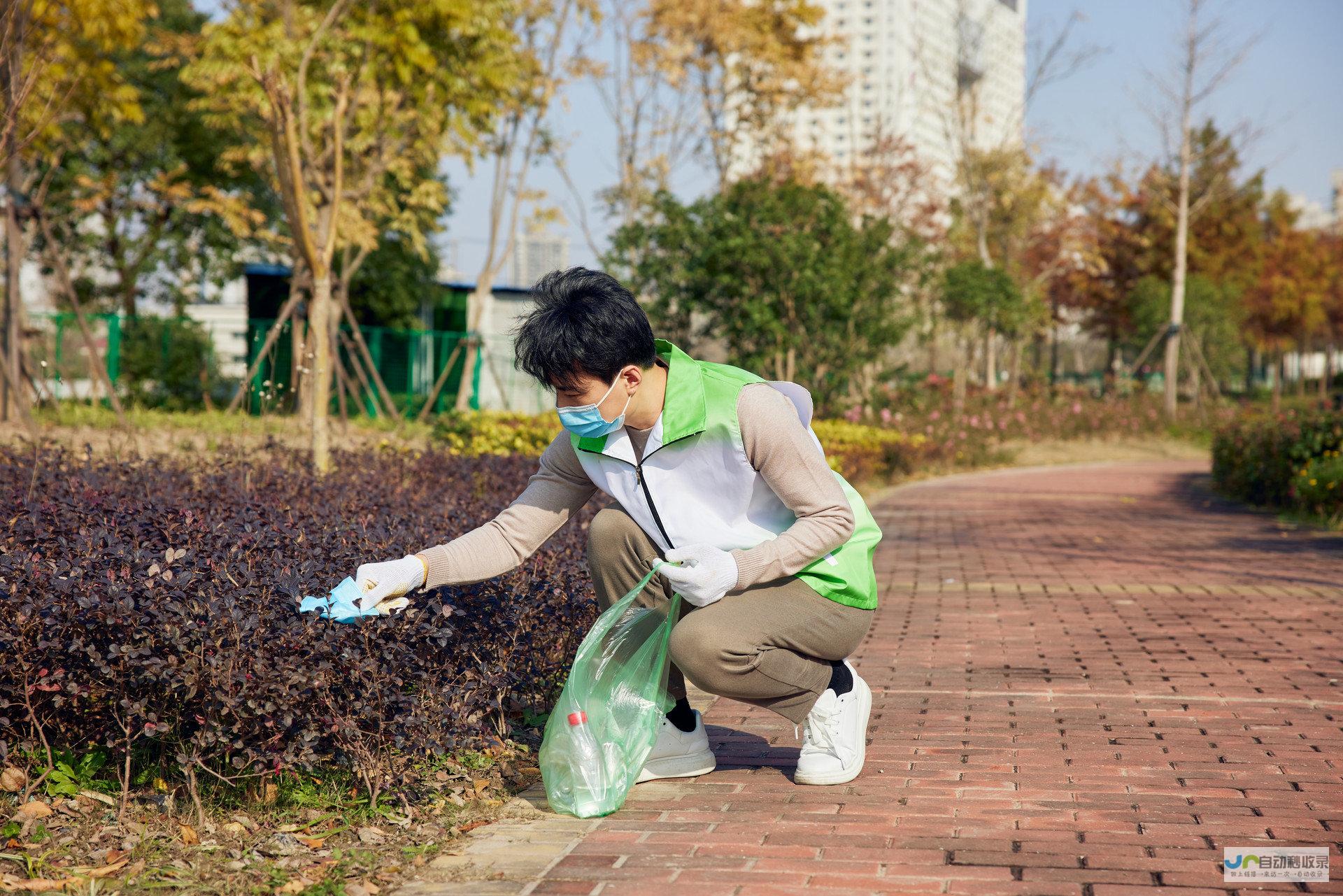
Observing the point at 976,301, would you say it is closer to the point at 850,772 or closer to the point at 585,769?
the point at 850,772

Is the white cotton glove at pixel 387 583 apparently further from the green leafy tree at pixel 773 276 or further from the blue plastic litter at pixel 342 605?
the green leafy tree at pixel 773 276

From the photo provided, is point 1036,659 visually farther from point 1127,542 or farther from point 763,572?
point 1127,542

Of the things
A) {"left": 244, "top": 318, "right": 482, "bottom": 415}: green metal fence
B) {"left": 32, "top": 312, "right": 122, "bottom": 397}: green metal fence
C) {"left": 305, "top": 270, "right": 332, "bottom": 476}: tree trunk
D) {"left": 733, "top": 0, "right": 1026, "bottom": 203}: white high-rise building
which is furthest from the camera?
{"left": 733, "top": 0, "right": 1026, "bottom": 203}: white high-rise building

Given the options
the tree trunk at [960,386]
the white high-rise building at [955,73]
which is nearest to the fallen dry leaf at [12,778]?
the tree trunk at [960,386]

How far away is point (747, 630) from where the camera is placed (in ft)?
10.5

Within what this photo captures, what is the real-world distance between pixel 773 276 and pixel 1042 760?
1128cm

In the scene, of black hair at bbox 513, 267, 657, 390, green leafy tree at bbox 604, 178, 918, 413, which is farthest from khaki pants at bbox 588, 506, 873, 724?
green leafy tree at bbox 604, 178, 918, 413

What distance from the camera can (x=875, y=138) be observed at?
2752 cm

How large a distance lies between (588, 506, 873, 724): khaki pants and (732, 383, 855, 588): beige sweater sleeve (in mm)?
138

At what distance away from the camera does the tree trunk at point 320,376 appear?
23.3 ft

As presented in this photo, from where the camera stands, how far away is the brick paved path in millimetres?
2746

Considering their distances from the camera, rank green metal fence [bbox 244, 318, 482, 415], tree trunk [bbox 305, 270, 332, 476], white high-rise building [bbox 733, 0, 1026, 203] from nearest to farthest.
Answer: tree trunk [bbox 305, 270, 332, 476]
green metal fence [bbox 244, 318, 482, 415]
white high-rise building [bbox 733, 0, 1026, 203]

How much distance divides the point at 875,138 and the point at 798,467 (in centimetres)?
2569

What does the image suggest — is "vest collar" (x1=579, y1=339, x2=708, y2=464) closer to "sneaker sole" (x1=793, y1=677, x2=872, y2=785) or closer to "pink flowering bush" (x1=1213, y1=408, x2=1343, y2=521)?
"sneaker sole" (x1=793, y1=677, x2=872, y2=785)
